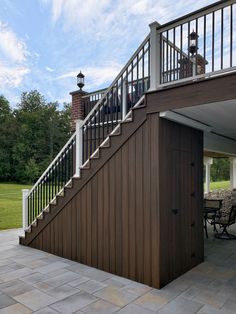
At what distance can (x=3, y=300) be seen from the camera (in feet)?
10.4

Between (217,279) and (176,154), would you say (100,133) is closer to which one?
(176,154)

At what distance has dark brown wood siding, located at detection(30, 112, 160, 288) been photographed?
3592 mm

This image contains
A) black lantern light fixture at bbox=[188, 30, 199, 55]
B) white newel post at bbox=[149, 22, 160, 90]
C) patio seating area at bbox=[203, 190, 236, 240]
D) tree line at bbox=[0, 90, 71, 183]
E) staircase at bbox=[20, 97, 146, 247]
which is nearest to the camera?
black lantern light fixture at bbox=[188, 30, 199, 55]

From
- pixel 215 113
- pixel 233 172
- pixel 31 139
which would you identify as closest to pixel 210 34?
pixel 215 113

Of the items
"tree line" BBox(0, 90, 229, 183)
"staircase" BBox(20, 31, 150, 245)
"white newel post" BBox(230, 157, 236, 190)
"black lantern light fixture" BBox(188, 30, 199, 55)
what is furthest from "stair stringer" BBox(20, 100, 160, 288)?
"tree line" BBox(0, 90, 229, 183)

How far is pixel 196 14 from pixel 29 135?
31.1 metres

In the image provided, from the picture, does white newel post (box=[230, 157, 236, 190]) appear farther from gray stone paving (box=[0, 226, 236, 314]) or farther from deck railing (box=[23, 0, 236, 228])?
deck railing (box=[23, 0, 236, 228])

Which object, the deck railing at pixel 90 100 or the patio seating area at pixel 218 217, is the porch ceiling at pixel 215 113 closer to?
the patio seating area at pixel 218 217

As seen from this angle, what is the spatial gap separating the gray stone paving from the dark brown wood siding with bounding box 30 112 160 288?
216mm

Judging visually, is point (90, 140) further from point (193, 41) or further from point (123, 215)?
point (193, 41)

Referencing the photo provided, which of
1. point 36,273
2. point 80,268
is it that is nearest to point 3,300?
point 36,273

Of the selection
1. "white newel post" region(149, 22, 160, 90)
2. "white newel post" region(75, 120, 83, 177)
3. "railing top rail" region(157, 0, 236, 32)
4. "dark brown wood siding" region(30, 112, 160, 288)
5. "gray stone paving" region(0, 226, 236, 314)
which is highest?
"railing top rail" region(157, 0, 236, 32)

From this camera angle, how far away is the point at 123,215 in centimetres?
393

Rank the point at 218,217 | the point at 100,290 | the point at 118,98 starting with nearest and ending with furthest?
the point at 100,290
the point at 118,98
the point at 218,217
